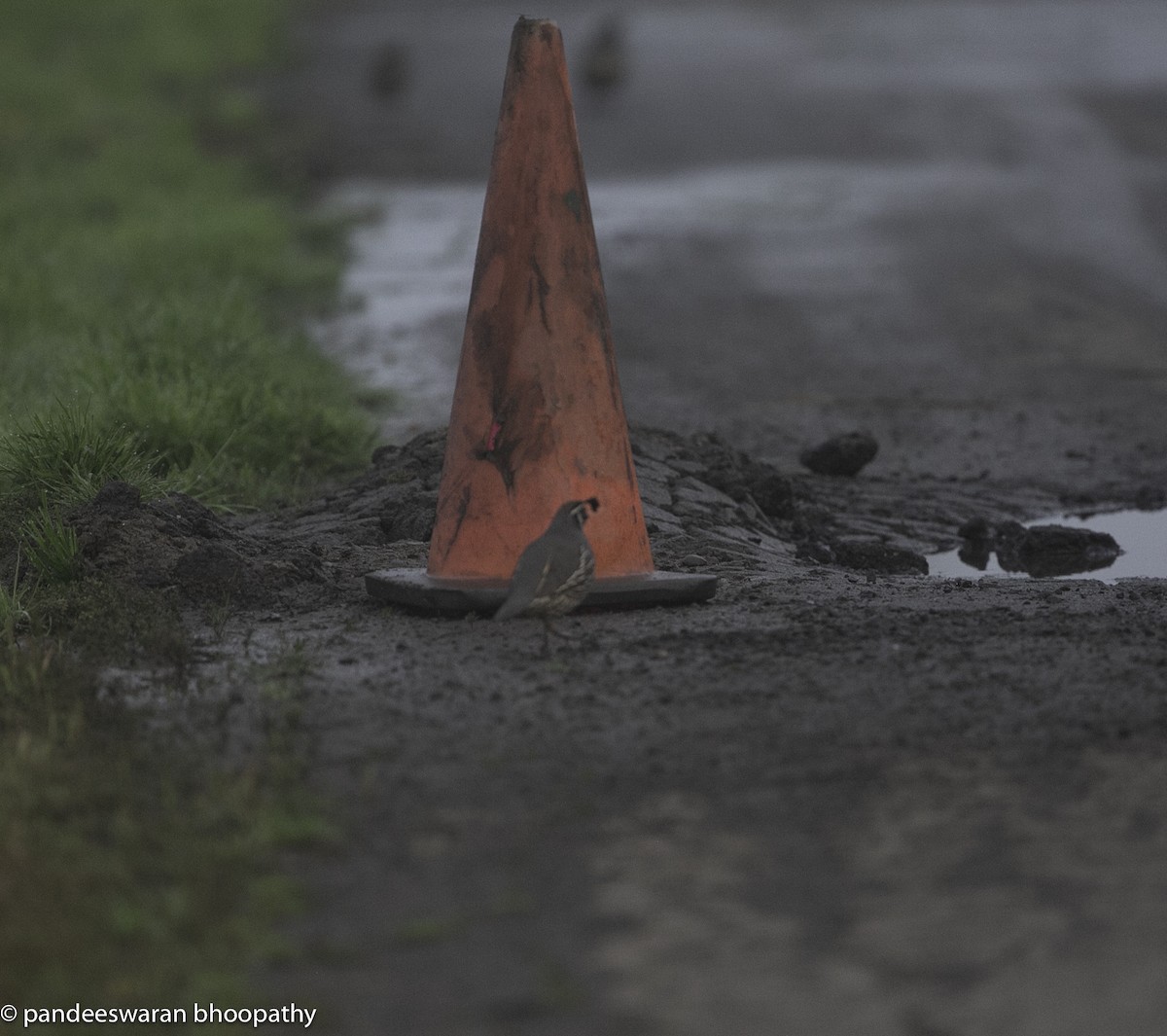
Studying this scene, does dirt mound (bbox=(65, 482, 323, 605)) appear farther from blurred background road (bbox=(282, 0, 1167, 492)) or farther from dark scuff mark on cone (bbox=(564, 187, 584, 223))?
blurred background road (bbox=(282, 0, 1167, 492))

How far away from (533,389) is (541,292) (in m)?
0.26

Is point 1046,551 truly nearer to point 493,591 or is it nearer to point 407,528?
point 407,528

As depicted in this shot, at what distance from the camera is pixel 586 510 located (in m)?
4.95

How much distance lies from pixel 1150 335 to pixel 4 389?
5394 mm

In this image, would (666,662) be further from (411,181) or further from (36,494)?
(411,181)

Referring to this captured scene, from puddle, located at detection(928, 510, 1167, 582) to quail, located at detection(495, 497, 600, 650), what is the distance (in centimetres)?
152

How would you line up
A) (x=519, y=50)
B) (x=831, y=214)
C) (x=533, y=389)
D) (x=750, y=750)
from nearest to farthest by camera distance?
(x=750, y=750) < (x=533, y=389) < (x=519, y=50) < (x=831, y=214)

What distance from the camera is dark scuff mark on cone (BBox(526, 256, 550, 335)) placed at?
504 cm

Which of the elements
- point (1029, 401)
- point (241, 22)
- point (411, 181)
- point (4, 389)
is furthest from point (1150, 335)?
point (241, 22)

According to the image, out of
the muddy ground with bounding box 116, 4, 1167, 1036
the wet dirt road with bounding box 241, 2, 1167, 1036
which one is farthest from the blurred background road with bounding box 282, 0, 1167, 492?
the muddy ground with bounding box 116, 4, 1167, 1036

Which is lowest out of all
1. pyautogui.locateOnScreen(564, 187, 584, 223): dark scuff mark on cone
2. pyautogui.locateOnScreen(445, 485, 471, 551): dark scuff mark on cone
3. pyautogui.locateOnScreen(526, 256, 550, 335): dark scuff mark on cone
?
pyautogui.locateOnScreen(445, 485, 471, 551): dark scuff mark on cone

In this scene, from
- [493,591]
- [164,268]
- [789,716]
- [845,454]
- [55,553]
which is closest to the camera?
[789,716]

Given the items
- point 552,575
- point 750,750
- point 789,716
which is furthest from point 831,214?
point 750,750

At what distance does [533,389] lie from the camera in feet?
16.5
